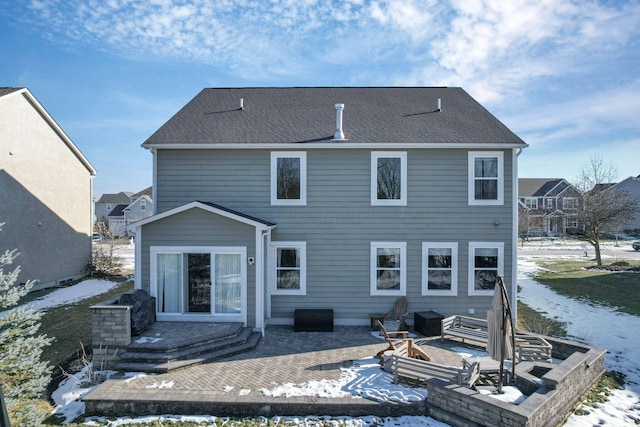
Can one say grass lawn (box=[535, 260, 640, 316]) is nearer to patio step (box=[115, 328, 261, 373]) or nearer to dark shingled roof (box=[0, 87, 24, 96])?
patio step (box=[115, 328, 261, 373])

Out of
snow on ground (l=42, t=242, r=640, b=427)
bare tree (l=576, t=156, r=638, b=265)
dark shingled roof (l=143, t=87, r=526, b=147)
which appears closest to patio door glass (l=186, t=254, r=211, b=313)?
snow on ground (l=42, t=242, r=640, b=427)

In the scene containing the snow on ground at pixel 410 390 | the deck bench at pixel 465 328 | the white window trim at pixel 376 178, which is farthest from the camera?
the white window trim at pixel 376 178

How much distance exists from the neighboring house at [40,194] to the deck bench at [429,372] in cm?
1741

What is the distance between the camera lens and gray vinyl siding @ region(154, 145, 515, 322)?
1205cm

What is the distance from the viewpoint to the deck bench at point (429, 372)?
715cm

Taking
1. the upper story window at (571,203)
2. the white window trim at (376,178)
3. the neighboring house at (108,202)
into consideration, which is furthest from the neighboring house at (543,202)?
the neighboring house at (108,202)

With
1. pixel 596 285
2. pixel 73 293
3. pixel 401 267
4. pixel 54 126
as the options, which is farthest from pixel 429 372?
pixel 54 126

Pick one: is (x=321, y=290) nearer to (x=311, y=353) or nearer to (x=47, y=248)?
(x=311, y=353)

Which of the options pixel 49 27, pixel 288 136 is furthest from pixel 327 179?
pixel 49 27

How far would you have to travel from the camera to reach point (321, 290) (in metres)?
→ 12.1

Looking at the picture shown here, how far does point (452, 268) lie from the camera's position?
474 inches

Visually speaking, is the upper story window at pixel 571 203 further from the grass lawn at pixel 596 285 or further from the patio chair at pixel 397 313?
the patio chair at pixel 397 313

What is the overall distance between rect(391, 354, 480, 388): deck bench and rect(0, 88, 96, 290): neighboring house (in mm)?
17408

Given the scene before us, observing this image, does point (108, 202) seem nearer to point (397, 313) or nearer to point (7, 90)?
point (7, 90)
